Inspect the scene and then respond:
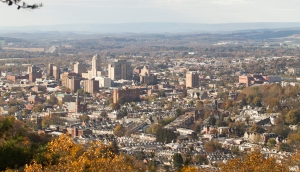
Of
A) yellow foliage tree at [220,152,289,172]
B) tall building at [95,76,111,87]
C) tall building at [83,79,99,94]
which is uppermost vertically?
yellow foliage tree at [220,152,289,172]

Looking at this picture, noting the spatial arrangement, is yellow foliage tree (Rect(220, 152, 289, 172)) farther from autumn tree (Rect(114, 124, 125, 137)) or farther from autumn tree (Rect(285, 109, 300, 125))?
autumn tree (Rect(285, 109, 300, 125))

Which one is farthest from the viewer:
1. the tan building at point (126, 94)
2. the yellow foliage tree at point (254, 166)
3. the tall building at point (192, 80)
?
the tall building at point (192, 80)

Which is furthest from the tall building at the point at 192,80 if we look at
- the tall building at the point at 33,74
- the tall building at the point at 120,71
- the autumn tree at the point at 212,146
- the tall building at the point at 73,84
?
the autumn tree at the point at 212,146

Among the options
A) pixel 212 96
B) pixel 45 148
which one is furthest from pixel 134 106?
pixel 45 148

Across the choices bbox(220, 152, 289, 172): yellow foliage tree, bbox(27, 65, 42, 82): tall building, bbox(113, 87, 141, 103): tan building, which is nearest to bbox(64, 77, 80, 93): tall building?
bbox(113, 87, 141, 103): tan building

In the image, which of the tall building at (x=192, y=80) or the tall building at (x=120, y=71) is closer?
the tall building at (x=192, y=80)

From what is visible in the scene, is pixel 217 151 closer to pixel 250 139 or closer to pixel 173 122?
pixel 250 139

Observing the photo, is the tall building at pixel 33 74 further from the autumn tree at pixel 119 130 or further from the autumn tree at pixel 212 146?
the autumn tree at pixel 212 146
